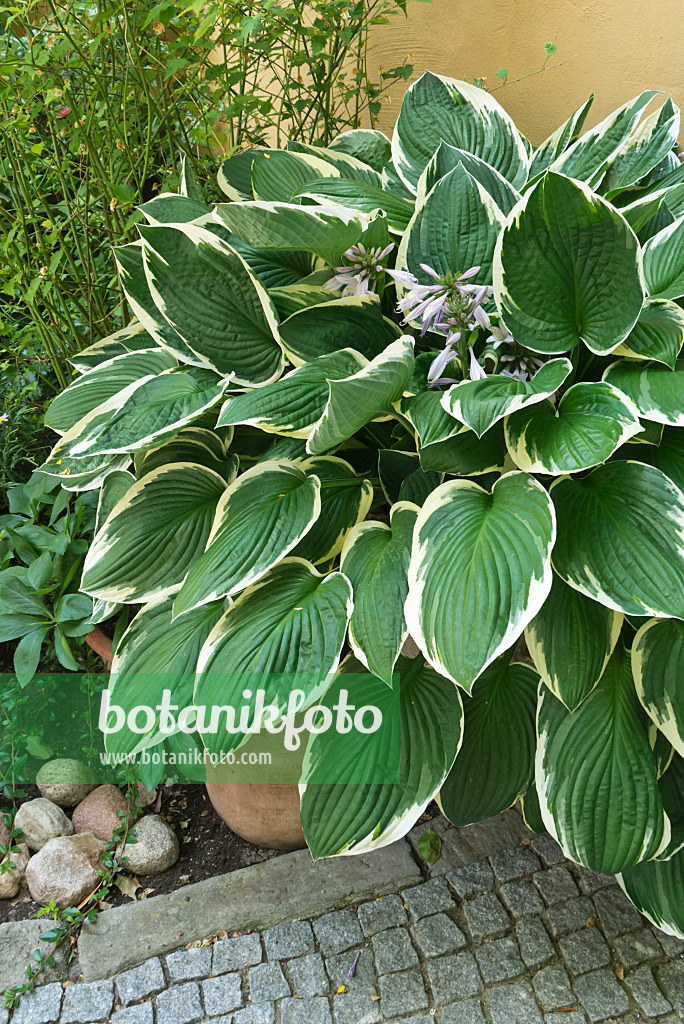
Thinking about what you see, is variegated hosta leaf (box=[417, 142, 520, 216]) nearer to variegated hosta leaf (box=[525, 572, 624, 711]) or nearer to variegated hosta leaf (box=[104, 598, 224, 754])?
variegated hosta leaf (box=[525, 572, 624, 711])

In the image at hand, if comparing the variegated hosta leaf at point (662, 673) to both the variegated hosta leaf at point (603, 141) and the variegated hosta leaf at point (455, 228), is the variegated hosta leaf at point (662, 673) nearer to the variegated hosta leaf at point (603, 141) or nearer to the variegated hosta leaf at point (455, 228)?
the variegated hosta leaf at point (455, 228)

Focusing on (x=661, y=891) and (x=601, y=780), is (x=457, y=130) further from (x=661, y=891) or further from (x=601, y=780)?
(x=661, y=891)

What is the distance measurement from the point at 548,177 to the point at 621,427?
33 centimetres

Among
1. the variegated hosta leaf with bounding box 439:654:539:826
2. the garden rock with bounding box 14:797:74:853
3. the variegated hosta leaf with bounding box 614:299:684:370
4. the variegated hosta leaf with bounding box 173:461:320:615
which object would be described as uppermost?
the variegated hosta leaf with bounding box 614:299:684:370

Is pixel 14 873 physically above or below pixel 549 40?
below

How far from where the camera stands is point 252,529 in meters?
1.10

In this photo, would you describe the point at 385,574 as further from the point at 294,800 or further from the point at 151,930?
the point at 151,930

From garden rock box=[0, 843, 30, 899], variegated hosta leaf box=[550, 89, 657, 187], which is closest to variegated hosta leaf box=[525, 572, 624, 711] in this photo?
variegated hosta leaf box=[550, 89, 657, 187]

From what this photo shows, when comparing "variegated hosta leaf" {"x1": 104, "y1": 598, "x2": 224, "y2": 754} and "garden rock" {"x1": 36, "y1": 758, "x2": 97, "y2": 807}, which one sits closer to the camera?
"variegated hosta leaf" {"x1": 104, "y1": 598, "x2": 224, "y2": 754}

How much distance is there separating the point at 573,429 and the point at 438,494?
20 cm

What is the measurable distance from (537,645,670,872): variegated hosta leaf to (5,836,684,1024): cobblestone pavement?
362 mm

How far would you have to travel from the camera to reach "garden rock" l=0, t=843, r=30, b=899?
148 centimetres

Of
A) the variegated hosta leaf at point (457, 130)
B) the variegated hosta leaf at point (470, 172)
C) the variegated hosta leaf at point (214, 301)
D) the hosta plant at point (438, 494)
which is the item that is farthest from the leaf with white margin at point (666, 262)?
the variegated hosta leaf at point (214, 301)

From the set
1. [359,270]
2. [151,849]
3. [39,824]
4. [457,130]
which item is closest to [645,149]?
[457,130]
